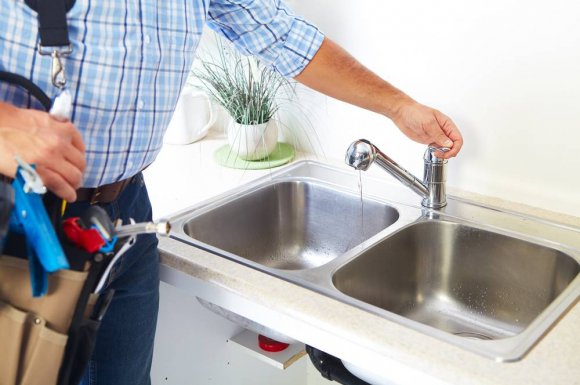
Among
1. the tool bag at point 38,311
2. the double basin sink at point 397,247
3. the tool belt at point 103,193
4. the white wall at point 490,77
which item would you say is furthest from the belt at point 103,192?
the white wall at point 490,77

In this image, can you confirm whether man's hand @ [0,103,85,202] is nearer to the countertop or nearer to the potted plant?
the countertop

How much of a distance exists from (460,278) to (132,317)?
0.65 meters

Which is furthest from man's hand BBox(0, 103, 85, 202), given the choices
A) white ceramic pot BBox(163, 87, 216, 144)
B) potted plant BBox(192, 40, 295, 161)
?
white ceramic pot BBox(163, 87, 216, 144)

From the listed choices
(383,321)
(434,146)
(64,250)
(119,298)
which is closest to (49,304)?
(64,250)

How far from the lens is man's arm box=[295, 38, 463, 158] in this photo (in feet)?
4.38

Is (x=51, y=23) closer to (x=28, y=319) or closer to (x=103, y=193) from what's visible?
(x=103, y=193)

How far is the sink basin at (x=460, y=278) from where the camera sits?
1247 millimetres

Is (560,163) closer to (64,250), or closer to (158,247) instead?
(158,247)

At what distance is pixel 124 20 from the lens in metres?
0.93

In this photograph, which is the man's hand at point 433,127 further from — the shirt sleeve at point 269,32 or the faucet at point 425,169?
the shirt sleeve at point 269,32

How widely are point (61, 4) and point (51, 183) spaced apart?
24 cm

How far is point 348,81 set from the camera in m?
1.35

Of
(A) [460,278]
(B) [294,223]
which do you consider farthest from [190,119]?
(A) [460,278]

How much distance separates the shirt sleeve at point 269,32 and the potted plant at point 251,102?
0.30 meters
